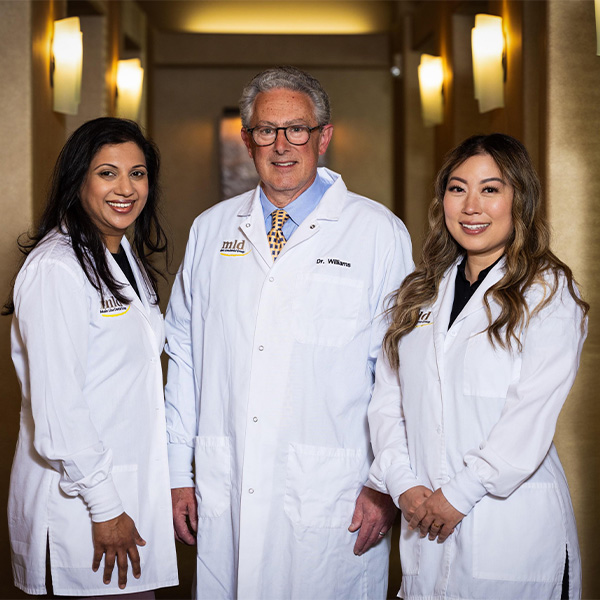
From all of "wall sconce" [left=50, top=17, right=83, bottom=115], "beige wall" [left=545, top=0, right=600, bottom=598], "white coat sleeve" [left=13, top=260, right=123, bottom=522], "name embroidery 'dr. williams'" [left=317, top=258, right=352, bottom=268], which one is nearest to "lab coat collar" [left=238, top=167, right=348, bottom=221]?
"name embroidery 'dr. williams'" [left=317, top=258, right=352, bottom=268]

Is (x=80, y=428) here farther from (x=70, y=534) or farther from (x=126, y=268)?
(x=126, y=268)

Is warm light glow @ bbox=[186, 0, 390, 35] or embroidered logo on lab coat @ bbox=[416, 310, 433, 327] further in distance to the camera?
warm light glow @ bbox=[186, 0, 390, 35]

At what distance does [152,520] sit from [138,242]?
0.84m

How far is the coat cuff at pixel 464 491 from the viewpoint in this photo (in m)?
1.76

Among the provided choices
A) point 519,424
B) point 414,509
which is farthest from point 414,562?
point 519,424

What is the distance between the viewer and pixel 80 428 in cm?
185

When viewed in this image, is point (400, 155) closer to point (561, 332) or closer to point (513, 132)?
point (513, 132)

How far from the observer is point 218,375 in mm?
2215

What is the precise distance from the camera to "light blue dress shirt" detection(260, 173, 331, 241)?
228 centimetres

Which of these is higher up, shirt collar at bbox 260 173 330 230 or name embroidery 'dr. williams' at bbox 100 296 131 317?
shirt collar at bbox 260 173 330 230

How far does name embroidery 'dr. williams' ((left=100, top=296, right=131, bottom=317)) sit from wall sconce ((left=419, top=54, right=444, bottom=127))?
375 centimetres

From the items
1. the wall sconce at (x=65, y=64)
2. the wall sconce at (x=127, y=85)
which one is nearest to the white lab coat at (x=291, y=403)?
the wall sconce at (x=65, y=64)

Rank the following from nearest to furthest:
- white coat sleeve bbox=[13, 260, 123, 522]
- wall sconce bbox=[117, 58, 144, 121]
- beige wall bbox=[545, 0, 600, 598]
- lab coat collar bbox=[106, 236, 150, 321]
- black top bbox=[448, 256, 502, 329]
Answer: white coat sleeve bbox=[13, 260, 123, 522] → black top bbox=[448, 256, 502, 329] → lab coat collar bbox=[106, 236, 150, 321] → beige wall bbox=[545, 0, 600, 598] → wall sconce bbox=[117, 58, 144, 121]

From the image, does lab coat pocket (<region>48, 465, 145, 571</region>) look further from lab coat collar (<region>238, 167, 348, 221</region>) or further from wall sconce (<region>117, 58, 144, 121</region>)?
wall sconce (<region>117, 58, 144, 121</region>)
